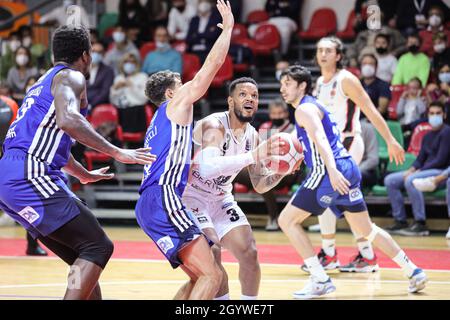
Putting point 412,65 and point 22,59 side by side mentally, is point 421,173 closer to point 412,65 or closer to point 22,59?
point 412,65

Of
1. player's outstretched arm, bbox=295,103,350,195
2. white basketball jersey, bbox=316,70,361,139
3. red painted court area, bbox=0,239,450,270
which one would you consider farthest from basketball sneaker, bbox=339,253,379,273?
player's outstretched arm, bbox=295,103,350,195

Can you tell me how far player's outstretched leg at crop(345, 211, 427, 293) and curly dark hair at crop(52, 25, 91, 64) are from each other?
3351mm

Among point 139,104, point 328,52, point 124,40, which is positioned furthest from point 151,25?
point 328,52

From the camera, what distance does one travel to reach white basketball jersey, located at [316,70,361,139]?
861cm

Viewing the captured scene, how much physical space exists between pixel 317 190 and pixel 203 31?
7.89 meters

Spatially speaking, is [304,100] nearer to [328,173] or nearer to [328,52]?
[328,173]

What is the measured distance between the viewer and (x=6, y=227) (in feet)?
43.6

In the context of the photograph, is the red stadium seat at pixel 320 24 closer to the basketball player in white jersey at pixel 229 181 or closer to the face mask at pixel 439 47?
the face mask at pixel 439 47

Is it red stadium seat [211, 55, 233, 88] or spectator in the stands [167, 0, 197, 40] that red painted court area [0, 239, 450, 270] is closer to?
red stadium seat [211, 55, 233, 88]

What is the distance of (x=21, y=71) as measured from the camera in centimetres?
1494

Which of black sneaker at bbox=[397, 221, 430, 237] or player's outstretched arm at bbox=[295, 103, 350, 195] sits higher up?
player's outstretched arm at bbox=[295, 103, 350, 195]

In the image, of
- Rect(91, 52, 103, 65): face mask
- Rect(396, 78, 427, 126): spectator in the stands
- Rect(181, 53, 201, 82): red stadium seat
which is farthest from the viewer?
Rect(181, 53, 201, 82): red stadium seat

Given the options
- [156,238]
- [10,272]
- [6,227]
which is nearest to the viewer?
[156,238]

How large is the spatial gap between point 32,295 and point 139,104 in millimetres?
7229
